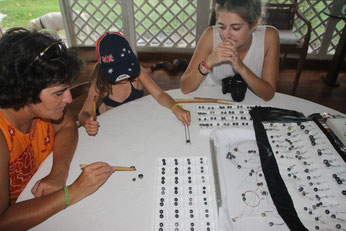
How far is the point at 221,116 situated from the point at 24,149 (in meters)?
0.85

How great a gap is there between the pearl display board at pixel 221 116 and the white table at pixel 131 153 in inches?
1.6

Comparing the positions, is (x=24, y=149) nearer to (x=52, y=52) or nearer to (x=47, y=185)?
(x=47, y=185)

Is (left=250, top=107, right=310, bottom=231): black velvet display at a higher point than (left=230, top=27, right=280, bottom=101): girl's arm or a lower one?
lower

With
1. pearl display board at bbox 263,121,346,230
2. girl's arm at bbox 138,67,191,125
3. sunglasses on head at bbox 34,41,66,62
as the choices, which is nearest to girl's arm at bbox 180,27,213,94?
girl's arm at bbox 138,67,191,125

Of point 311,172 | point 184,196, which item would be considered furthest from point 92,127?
point 311,172

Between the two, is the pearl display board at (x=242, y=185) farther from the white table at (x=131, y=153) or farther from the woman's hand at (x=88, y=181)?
the woman's hand at (x=88, y=181)

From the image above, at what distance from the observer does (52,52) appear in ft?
2.74

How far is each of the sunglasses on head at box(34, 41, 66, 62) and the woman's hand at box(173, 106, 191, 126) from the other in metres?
0.57

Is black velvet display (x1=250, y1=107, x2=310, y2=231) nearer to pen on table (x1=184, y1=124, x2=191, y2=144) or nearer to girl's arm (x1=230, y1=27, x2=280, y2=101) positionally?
girl's arm (x1=230, y1=27, x2=280, y2=101)

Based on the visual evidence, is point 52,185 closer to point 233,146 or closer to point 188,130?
point 188,130

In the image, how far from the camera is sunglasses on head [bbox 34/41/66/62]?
80 cm

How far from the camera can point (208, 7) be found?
129 inches

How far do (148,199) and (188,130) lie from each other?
0.40 m

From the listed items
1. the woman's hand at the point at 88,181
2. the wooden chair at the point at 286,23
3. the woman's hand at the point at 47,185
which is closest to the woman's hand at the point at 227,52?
the woman's hand at the point at 88,181
